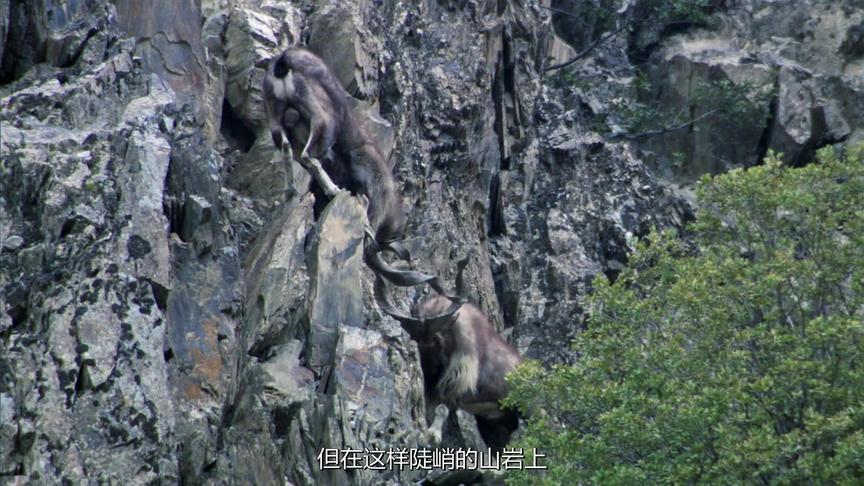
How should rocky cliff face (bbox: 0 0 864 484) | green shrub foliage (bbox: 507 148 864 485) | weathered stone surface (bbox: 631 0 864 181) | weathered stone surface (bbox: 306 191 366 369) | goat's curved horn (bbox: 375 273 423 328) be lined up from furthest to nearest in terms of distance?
weathered stone surface (bbox: 631 0 864 181) → goat's curved horn (bbox: 375 273 423 328) → weathered stone surface (bbox: 306 191 366 369) → green shrub foliage (bbox: 507 148 864 485) → rocky cliff face (bbox: 0 0 864 484)

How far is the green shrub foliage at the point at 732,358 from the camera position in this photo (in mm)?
12289

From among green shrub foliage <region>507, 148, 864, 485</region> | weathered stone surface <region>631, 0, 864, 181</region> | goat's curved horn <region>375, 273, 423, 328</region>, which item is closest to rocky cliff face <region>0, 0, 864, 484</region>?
goat's curved horn <region>375, 273, 423, 328</region>

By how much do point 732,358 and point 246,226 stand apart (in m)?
4.62

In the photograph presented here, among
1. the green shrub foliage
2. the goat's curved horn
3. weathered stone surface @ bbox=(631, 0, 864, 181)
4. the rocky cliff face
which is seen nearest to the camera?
the rocky cliff face

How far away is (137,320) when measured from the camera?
33.0ft

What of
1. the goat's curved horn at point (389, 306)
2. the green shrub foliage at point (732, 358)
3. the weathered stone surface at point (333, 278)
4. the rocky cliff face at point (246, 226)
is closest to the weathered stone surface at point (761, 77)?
the rocky cliff face at point (246, 226)

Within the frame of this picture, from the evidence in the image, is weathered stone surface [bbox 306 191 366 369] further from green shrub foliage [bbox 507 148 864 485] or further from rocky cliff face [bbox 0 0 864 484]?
green shrub foliage [bbox 507 148 864 485]

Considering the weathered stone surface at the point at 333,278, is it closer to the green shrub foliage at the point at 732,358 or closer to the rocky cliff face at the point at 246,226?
the rocky cliff face at the point at 246,226

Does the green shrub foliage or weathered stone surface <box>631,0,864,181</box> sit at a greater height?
weathered stone surface <box>631,0,864,181</box>

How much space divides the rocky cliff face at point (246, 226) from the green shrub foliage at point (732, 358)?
1548 mm

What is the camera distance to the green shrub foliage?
12.3m

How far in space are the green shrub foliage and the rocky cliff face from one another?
1.55 m

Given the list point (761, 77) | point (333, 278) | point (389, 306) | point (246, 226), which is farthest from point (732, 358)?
point (761, 77)

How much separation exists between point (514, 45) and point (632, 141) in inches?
173
